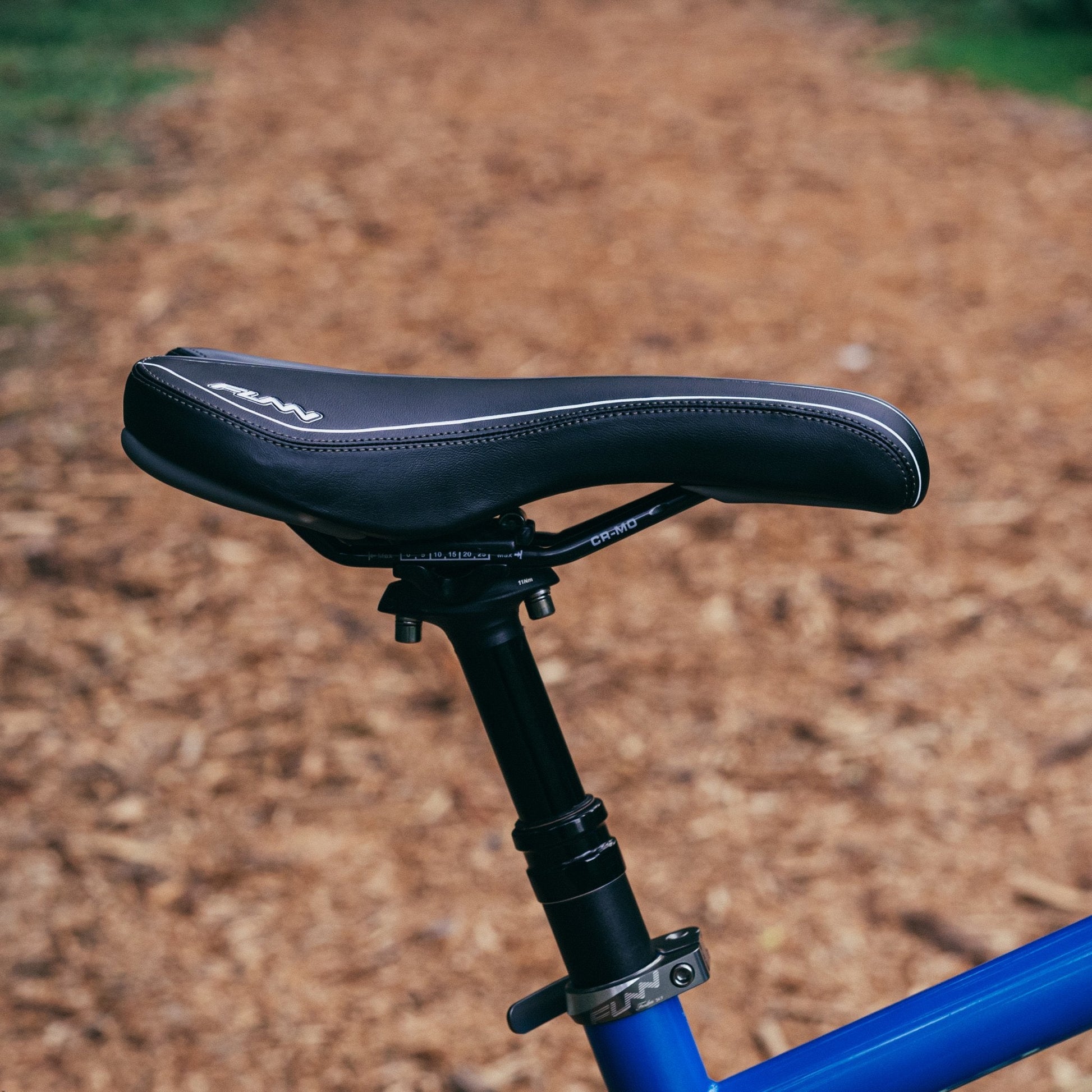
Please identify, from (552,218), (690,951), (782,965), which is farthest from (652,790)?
(552,218)

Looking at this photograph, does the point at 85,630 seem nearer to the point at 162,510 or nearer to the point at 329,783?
the point at 162,510

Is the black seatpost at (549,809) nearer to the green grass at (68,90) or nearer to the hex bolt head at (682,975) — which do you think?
the hex bolt head at (682,975)

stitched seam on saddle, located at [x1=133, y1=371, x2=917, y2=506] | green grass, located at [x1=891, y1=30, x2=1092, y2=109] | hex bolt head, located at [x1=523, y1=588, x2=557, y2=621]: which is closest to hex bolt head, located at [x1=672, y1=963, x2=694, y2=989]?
hex bolt head, located at [x1=523, y1=588, x2=557, y2=621]

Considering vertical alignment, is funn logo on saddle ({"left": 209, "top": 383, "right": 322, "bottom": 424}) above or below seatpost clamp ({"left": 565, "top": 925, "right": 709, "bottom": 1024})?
above

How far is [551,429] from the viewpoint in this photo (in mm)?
932

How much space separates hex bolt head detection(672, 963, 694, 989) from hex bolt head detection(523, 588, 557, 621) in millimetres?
359

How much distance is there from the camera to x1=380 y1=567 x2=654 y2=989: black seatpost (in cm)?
101

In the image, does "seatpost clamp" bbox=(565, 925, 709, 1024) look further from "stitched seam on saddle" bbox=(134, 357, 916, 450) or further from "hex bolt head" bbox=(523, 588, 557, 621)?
"stitched seam on saddle" bbox=(134, 357, 916, 450)

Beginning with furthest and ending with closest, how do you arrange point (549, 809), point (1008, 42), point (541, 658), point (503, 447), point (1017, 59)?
point (1008, 42)
point (1017, 59)
point (541, 658)
point (549, 809)
point (503, 447)

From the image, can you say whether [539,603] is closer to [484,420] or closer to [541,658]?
[484,420]

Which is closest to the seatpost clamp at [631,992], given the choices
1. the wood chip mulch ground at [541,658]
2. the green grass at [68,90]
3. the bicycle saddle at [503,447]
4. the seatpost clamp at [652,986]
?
the seatpost clamp at [652,986]

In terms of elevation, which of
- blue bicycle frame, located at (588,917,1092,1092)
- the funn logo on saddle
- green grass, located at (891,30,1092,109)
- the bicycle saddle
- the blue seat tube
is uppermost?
green grass, located at (891,30,1092,109)

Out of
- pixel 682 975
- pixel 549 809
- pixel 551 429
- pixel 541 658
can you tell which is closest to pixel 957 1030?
pixel 682 975

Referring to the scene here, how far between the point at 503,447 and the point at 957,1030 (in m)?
0.66
